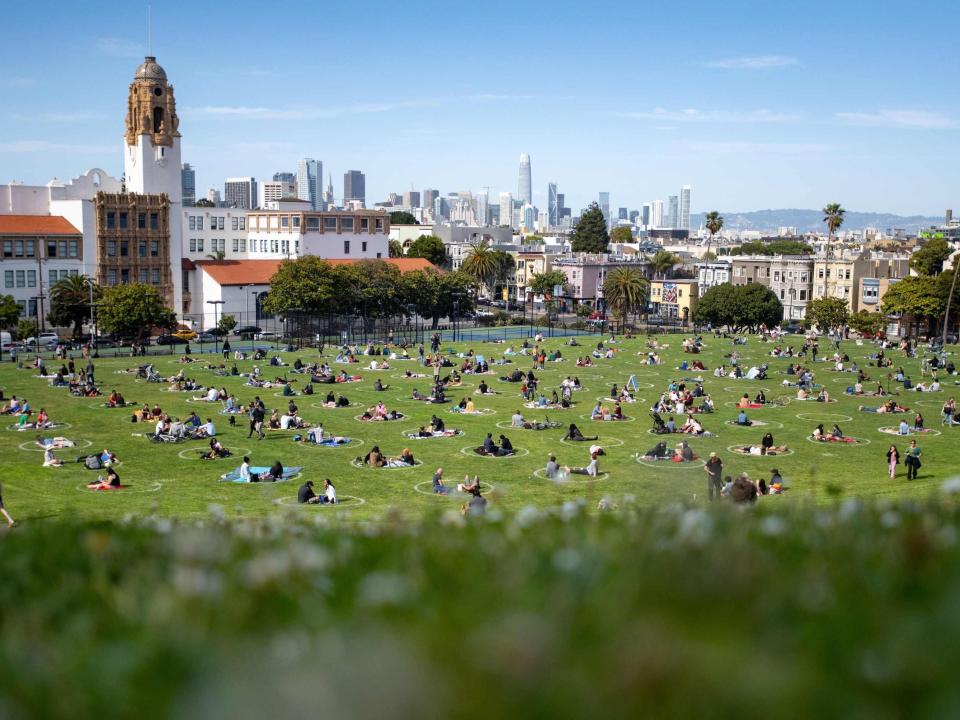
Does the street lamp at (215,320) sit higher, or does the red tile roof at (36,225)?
the red tile roof at (36,225)

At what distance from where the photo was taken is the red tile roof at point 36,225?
82.6m

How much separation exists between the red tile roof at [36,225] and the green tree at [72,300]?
7.74m

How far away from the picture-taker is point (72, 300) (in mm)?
77375

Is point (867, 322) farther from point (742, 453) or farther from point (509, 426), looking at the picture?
point (742, 453)

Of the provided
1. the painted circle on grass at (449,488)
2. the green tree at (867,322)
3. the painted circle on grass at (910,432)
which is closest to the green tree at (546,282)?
the green tree at (867,322)

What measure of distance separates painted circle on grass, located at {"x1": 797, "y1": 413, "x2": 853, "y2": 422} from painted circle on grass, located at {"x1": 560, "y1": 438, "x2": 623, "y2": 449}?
9.31 meters

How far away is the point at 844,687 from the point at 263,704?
342cm

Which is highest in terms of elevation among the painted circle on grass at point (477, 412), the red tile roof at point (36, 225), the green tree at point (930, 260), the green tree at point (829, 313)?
the red tile roof at point (36, 225)

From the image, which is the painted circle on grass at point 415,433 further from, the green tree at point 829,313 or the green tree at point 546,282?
the green tree at point 546,282

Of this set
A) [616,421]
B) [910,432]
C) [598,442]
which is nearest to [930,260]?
[910,432]

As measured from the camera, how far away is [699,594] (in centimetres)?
739

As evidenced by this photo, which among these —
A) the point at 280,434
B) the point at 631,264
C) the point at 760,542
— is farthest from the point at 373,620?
the point at 631,264

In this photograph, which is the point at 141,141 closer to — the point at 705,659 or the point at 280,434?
the point at 280,434

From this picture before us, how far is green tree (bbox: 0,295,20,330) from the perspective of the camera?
72000mm
